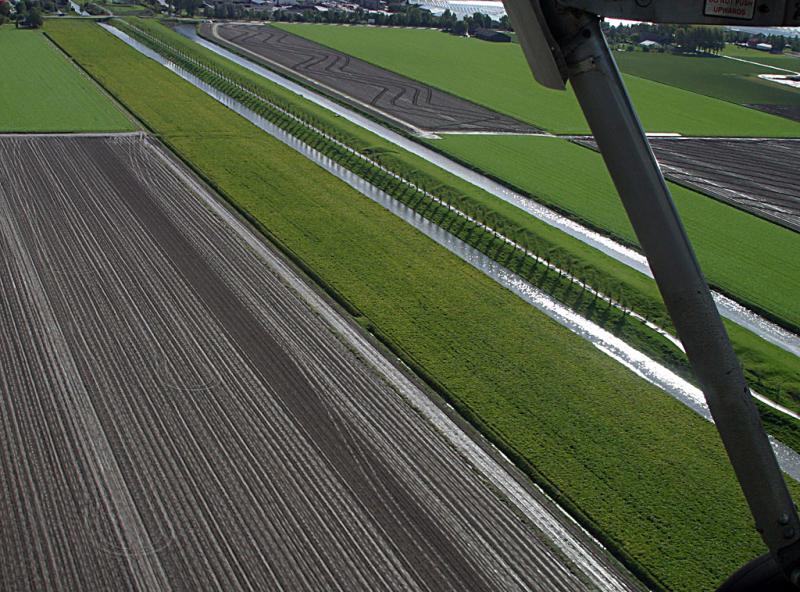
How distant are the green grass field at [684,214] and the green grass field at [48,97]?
616 inches

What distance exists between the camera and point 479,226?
30531 mm

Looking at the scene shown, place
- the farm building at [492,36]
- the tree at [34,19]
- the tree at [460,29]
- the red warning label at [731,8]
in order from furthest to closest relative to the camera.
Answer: the tree at [460,29] → the farm building at [492,36] → the tree at [34,19] → the red warning label at [731,8]

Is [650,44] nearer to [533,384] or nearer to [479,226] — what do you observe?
[479,226]

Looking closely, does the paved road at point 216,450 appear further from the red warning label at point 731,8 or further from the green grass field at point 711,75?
the green grass field at point 711,75

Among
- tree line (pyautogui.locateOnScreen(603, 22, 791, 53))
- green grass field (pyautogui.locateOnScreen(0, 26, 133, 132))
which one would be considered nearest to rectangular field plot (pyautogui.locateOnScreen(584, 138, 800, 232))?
green grass field (pyautogui.locateOnScreen(0, 26, 133, 132))

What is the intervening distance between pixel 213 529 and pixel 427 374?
7027 mm

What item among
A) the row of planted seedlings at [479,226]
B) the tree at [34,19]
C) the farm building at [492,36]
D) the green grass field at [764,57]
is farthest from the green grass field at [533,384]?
the green grass field at [764,57]

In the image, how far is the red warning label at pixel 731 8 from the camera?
14.1ft

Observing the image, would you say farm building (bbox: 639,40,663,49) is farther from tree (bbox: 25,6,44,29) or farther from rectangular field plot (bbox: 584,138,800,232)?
tree (bbox: 25,6,44,29)

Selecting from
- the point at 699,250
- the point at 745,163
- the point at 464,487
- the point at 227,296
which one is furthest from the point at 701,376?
the point at 745,163

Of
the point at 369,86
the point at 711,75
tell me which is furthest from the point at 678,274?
the point at 711,75

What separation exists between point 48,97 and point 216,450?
3391cm

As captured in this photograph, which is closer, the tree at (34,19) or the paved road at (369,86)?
the paved road at (369,86)

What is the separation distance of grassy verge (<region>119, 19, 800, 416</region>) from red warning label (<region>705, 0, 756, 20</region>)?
16.9 meters
